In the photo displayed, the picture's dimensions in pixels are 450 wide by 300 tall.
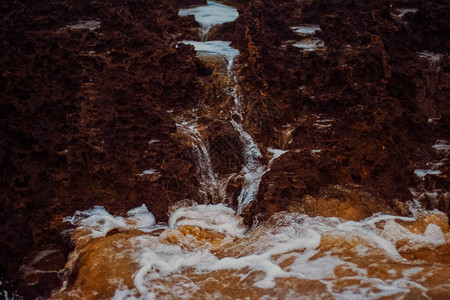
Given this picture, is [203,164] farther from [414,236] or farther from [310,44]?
[310,44]

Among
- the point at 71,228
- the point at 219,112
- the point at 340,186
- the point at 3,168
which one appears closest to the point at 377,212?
the point at 340,186

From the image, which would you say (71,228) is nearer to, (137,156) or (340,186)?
(137,156)

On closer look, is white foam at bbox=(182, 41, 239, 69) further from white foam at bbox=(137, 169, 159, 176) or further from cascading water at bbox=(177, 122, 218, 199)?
white foam at bbox=(137, 169, 159, 176)

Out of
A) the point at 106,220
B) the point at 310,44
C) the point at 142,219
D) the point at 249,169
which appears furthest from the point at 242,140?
the point at 310,44

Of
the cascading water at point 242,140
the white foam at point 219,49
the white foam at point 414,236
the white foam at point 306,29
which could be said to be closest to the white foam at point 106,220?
the cascading water at point 242,140

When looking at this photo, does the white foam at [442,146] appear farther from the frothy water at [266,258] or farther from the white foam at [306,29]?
the white foam at [306,29]
